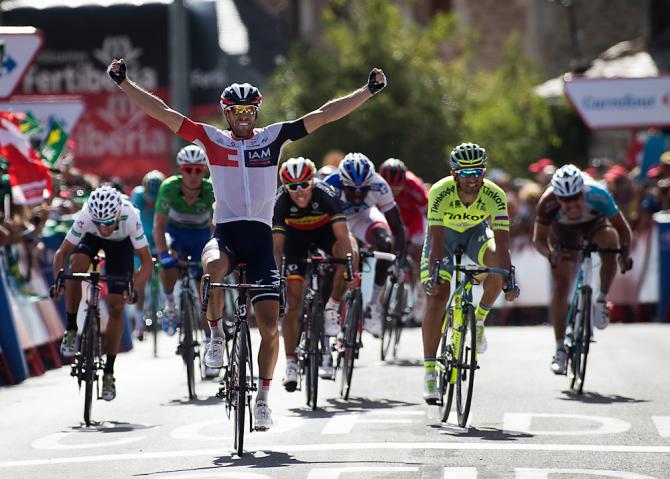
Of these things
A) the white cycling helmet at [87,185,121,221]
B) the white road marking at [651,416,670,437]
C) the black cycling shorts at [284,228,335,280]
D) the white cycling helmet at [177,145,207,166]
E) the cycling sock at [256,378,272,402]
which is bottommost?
the white road marking at [651,416,670,437]

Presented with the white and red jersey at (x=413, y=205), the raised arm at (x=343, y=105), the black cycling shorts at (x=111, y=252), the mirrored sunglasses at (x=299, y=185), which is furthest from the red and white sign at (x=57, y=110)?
the raised arm at (x=343, y=105)

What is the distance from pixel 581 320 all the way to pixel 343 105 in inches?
154

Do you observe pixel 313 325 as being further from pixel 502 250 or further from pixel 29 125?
pixel 29 125

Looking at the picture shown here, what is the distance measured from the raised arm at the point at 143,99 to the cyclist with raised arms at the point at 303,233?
2.40 meters

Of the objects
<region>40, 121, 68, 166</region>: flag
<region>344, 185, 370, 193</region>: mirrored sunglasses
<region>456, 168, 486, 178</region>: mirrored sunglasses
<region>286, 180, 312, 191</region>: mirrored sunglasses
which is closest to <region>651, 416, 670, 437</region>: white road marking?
<region>456, 168, 486, 178</region>: mirrored sunglasses

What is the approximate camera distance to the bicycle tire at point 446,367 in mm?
12297

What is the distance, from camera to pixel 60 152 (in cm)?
2292

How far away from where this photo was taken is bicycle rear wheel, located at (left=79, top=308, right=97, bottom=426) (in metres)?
Answer: 13.1

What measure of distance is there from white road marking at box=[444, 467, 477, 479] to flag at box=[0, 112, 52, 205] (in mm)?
9902

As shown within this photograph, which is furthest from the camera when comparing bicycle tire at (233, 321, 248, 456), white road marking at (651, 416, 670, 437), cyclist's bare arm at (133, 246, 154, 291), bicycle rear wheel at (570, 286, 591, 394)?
bicycle rear wheel at (570, 286, 591, 394)

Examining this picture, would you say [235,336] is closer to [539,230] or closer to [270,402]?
[270,402]

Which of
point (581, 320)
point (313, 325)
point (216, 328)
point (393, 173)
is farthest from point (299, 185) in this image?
point (393, 173)

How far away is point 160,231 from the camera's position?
1570cm

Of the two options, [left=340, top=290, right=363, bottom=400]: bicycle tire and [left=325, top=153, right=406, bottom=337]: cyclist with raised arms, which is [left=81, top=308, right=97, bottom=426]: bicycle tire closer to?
[left=340, top=290, right=363, bottom=400]: bicycle tire
